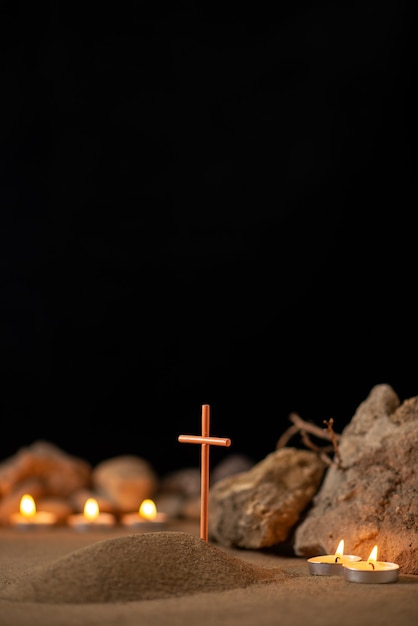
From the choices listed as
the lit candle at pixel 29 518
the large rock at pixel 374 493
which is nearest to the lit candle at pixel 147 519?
the lit candle at pixel 29 518

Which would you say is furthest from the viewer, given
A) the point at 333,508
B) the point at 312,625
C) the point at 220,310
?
the point at 220,310

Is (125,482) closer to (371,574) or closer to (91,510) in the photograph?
(91,510)

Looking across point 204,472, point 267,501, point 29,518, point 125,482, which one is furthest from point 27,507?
point 204,472

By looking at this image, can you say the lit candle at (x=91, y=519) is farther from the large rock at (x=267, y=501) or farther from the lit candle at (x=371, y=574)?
the lit candle at (x=371, y=574)

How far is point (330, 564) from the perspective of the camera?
2.80 m

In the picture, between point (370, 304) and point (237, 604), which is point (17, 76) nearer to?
point (370, 304)

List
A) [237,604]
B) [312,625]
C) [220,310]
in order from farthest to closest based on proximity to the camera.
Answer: [220,310] < [237,604] < [312,625]

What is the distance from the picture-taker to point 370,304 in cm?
516

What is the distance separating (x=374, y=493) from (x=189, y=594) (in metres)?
1.06

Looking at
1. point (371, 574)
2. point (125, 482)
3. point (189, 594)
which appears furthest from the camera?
point (125, 482)

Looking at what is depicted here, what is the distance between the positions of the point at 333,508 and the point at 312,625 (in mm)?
1380

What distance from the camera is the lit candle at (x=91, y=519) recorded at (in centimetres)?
434

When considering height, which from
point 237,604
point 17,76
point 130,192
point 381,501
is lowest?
point 237,604

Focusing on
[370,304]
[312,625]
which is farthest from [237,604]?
[370,304]
